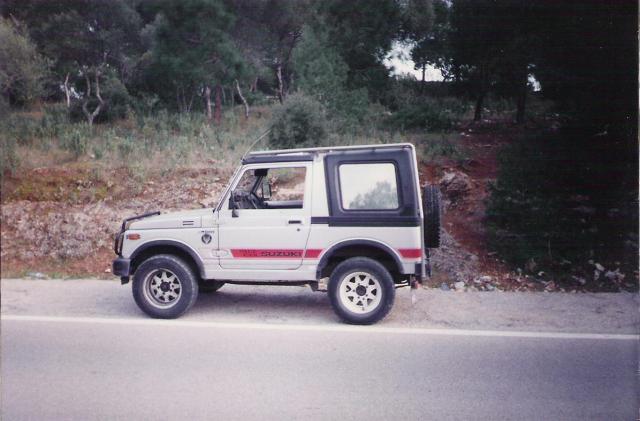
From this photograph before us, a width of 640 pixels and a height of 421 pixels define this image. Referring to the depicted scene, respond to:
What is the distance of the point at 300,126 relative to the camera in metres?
13.1

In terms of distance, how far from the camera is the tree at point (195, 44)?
42.6 feet

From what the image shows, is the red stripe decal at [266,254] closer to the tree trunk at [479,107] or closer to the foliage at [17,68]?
the foliage at [17,68]

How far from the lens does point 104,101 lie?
54.6ft

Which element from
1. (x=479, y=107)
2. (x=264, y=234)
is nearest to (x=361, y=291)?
(x=264, y=234)

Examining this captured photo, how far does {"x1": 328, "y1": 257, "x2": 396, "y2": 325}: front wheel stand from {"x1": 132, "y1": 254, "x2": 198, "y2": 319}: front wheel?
1790 mm

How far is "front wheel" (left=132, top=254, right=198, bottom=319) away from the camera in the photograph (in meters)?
6.15

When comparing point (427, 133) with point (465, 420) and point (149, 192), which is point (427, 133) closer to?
point (149, 192)

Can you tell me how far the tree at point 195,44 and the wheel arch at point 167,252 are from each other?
27.3 ft

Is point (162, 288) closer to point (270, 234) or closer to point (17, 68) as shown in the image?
point (270, 234)

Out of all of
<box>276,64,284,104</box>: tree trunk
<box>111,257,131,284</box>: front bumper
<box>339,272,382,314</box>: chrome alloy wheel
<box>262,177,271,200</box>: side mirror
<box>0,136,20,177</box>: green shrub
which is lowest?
<box>339,272,382,314</box>: chrome alloy wheel

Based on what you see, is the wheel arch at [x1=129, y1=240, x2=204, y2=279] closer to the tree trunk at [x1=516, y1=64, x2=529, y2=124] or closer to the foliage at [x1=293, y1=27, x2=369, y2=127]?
the foliage at [x1=293, y1=27, x2=369, y2=127]

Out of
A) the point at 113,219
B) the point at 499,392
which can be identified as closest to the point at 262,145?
the point at 113,219

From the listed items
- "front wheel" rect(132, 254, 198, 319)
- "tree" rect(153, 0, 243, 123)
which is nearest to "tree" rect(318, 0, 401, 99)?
"tree" rect(153, 0, 243, 123)

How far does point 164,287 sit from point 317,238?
2083mm
